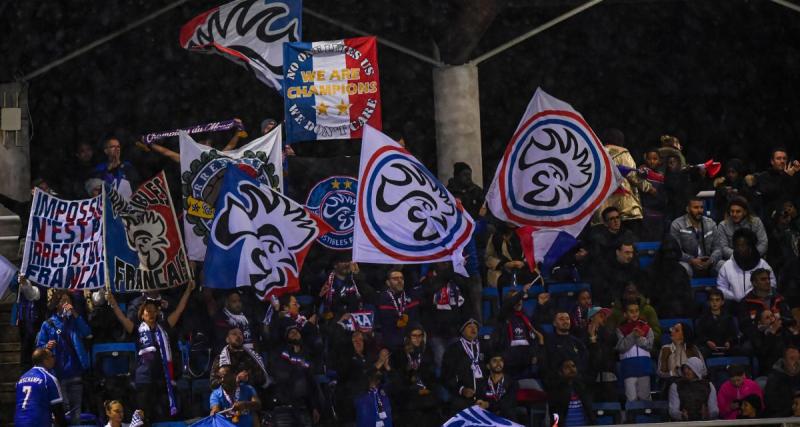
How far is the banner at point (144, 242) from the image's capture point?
63.4 ft

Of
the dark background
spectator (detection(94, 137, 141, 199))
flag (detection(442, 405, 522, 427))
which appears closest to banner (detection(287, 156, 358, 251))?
spectator (detection(94, 137, 141, 199))

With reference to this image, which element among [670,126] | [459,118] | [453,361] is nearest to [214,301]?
[453,361]

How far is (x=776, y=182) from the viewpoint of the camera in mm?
21703

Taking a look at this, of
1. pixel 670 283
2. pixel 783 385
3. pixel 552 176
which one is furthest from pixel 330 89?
pixel 783 385

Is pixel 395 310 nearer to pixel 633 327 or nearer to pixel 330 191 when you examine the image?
pixel 330 191

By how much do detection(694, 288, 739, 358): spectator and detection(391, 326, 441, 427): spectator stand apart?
3162mm

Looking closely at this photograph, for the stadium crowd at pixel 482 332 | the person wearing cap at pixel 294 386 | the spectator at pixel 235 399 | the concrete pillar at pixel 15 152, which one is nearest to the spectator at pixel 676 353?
the stadium crowd at pixel 482 332

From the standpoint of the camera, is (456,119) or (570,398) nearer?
(570,398)

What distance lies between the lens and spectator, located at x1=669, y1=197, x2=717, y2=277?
2128 cm

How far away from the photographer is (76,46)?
982 inches

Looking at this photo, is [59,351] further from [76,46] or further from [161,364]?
[76,46]

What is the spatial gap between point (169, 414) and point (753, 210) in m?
7.45

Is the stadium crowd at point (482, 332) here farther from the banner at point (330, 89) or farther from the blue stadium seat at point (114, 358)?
the banner at point (330, 89)

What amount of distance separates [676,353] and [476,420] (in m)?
2.97
